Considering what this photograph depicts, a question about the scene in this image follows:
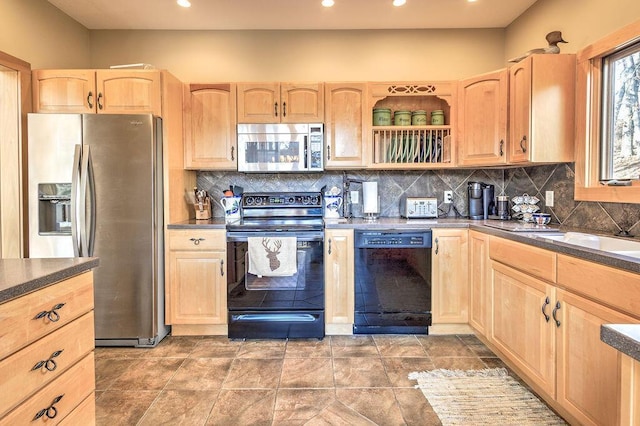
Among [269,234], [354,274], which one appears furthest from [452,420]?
[269,234]

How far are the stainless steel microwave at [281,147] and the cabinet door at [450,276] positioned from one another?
122 centimetres

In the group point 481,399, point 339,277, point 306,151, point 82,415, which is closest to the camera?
point 82,415

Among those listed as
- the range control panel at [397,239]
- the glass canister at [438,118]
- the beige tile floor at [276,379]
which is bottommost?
the beige tile floor at [276,379]

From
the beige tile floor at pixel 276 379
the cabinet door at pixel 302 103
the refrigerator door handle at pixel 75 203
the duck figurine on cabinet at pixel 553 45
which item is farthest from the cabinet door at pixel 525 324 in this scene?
the refrigerator door handle at pixel 75 203

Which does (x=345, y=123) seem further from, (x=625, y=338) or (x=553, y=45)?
(x=625, y=338)

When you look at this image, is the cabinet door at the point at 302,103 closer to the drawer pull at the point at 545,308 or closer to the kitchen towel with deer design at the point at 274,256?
the kitchen towel with deer design at the point at 274,256

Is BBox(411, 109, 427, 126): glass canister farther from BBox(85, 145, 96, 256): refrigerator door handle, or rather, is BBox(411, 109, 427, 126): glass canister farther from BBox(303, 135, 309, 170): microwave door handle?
BBox(85, 145, 96, 256): refrigerator door handle

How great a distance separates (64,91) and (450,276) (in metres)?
3.43

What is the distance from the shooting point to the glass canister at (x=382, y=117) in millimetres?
3277

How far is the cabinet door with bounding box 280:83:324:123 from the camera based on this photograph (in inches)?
125

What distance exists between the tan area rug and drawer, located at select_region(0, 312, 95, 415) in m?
1.72

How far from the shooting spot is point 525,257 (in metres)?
2.10

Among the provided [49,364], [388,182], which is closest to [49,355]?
[49,364]

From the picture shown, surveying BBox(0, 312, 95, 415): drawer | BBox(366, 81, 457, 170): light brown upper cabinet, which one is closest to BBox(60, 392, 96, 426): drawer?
BBox(0, 312, 95, 415): drawer
